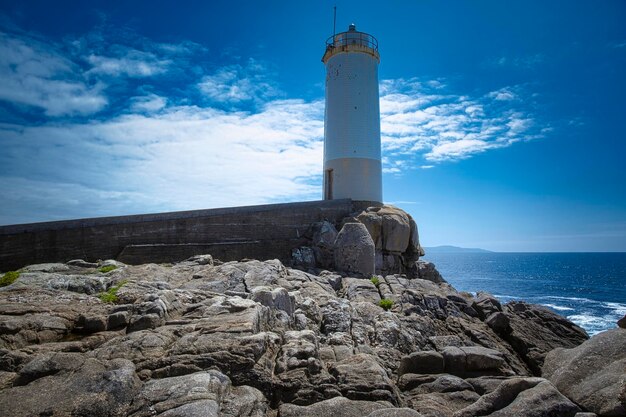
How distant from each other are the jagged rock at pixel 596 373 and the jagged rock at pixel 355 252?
34.2 feet

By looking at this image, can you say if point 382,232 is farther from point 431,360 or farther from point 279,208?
point 431,360

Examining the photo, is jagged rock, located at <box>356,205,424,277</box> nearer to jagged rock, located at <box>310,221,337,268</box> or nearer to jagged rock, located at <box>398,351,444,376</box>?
jagged rock, located at <box>310,221,337,268</box>

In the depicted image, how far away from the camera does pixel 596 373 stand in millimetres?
6277

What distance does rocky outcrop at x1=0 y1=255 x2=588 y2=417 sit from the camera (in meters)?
5.15

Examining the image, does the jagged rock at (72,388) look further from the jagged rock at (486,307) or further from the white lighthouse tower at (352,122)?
the white lighthouse tower at (352,122)

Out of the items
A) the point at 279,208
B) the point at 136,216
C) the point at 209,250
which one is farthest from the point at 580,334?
the point at 136,216

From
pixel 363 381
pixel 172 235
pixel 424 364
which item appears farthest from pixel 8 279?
pixel 424 364

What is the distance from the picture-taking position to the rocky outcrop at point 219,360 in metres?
5.15

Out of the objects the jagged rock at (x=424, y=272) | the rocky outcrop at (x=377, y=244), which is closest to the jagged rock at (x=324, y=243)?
the rocky outcrop at (x=377, y=244)

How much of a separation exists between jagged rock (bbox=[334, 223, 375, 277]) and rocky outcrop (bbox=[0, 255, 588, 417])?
6.54 metres

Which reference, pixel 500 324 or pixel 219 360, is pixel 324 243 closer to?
pixel 500 324

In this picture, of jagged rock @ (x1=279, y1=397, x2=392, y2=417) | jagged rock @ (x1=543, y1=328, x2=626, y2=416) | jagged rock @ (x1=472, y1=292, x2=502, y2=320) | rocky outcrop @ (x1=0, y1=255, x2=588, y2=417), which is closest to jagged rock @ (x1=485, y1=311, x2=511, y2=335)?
jagged rock @ (x1=472, y1=292, x2=502, y2=320)

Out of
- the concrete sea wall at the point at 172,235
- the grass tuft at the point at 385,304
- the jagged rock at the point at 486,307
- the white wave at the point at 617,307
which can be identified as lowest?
the white wave at the point at 617,307

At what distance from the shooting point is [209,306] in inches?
324
